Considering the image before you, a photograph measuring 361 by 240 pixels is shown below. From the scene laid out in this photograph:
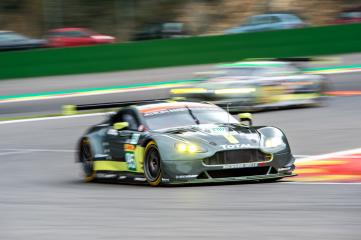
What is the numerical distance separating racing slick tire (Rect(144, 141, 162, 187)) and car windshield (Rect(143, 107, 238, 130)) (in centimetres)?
47

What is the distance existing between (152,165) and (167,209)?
2323 mm

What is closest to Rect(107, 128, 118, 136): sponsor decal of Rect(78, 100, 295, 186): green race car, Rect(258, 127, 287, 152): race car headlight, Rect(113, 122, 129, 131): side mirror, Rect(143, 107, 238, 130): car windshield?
Rect(78, 100, 295, 186): green race car

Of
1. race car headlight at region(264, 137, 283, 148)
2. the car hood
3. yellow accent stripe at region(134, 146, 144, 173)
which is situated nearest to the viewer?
the car hood

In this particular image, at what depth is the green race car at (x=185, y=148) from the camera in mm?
9914

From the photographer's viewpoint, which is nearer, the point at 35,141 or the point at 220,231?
the point at 220,231

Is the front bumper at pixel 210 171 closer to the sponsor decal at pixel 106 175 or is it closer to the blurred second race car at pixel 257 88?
the sponsor decal at pixel 106 175

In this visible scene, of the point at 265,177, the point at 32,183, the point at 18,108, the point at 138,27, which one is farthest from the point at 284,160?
the point at 138,27

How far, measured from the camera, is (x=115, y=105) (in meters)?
12.0

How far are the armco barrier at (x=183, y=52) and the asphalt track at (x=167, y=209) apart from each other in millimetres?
12453

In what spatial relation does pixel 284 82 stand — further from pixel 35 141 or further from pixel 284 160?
pixel 284 160

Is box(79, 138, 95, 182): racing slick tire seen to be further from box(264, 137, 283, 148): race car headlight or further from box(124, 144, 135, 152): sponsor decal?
box(264, 137, 283, 148): race car headlight

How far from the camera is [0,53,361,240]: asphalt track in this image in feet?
22.1

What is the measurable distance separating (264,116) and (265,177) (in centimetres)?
833

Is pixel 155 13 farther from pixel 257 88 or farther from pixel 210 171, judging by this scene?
pixel 210 171
